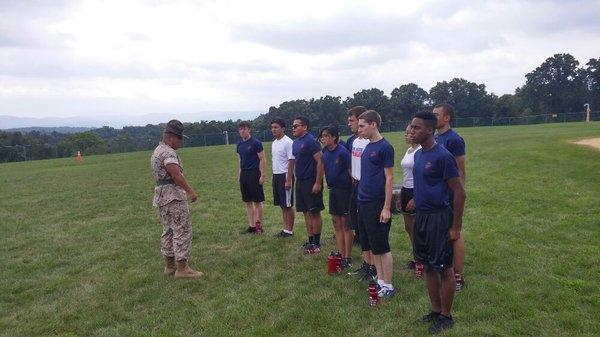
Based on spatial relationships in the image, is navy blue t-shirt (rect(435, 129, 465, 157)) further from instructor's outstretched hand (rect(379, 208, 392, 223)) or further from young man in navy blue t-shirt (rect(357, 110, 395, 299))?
instructor's outstretched hand (rect(379, 208, 392, 223))

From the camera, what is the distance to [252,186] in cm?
793

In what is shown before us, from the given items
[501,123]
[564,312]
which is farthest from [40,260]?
[501,123]

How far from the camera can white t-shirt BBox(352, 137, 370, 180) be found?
5481 millimetres

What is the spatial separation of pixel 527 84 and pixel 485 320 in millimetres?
77749

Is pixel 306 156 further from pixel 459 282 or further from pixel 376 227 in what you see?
pixel 459 282

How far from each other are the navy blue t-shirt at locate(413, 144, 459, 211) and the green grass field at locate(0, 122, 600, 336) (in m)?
1.16

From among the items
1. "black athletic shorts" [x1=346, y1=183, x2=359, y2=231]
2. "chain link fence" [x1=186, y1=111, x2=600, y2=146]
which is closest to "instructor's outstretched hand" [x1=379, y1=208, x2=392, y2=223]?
"black athletic shorts" [x1=346, y1=183, x2=359, y2=231]

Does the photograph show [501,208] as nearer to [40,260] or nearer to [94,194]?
[40,260]

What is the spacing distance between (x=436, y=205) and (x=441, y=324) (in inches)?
42.8

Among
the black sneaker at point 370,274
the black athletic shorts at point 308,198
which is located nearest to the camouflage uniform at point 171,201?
the black athletic shorts at point 308,198

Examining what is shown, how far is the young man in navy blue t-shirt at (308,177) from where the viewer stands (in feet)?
21.8

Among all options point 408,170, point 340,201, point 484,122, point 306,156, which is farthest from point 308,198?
point 484,122

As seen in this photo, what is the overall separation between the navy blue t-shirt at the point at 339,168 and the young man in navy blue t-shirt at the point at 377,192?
2.74ft

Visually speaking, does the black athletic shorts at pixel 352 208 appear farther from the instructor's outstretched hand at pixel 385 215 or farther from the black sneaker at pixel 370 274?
the instructor's outstretched hand at pixel 385 215
